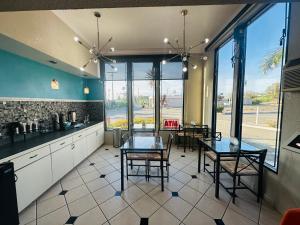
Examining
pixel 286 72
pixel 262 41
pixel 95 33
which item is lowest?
pixel 286 72

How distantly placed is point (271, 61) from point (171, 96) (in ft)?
9.96

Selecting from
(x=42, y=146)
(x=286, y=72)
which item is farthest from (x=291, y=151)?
(x=42, y=146)

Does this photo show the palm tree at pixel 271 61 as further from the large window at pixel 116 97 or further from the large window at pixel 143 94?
the large window at pixel 116 97

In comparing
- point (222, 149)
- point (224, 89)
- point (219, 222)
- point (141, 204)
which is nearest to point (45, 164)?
point (141, 204)

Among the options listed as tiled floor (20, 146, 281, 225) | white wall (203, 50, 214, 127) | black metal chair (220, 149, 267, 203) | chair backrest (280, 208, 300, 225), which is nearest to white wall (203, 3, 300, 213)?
black metal chair (220, 149, 267, 203)

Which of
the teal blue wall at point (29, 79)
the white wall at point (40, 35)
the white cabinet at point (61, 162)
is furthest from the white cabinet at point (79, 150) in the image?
the white wall at point (40, 35)

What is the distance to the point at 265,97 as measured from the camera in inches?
95.9

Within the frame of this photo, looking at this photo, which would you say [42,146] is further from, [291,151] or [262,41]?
[262,41]

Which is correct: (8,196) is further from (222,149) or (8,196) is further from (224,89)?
(224,89)

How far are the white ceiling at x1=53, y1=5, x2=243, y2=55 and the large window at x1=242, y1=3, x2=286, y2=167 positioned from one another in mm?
614

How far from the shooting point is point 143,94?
517 centimetres

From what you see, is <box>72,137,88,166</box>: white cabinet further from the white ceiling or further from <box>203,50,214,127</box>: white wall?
<box>203,50,214,127</box>: white wall

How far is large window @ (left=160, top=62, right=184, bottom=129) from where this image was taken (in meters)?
4.97

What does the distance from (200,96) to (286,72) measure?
10.7 ft
